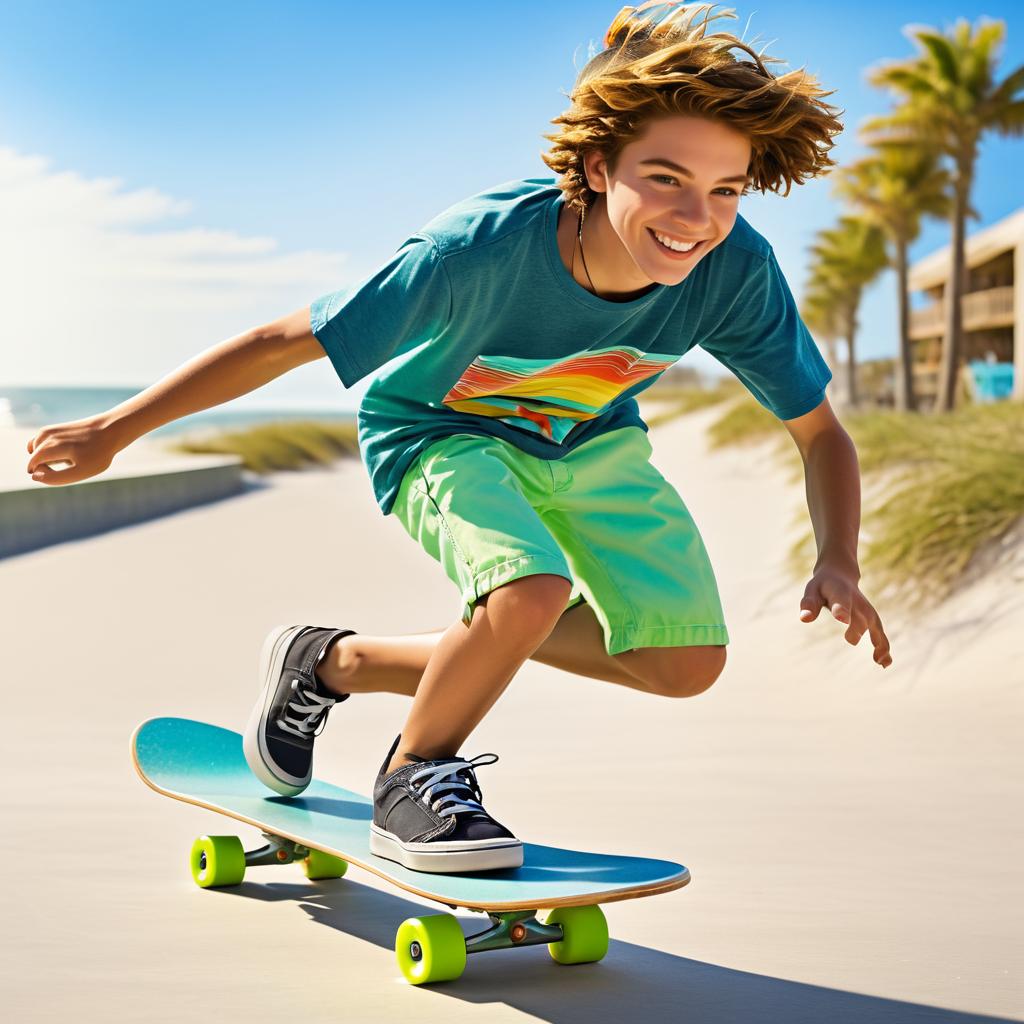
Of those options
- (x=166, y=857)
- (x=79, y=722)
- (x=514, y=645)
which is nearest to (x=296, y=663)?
(x=166, y=857)

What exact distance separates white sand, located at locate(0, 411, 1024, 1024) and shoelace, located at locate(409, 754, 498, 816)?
0.28 metres

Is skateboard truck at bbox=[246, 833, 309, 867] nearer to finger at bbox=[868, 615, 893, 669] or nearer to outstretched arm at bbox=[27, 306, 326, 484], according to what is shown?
outstretched arm at bbox=[27, 306, 326, 484]

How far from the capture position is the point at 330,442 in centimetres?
2755

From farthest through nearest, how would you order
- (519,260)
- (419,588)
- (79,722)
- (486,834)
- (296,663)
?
(419,588), (79,722), (296,663), (519,260), (486,834)

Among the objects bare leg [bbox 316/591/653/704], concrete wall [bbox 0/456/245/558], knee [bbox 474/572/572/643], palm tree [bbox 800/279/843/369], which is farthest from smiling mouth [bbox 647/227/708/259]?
palm tree [bbox 800/279/843/369]

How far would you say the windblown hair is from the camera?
8.38 feet

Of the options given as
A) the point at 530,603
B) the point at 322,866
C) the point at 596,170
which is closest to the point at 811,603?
the point at 530,603

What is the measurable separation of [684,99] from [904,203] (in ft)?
105

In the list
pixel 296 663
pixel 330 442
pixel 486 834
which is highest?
pixel 330 442

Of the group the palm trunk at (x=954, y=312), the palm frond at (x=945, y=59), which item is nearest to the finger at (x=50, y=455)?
the palm trunk at (x=954, y=312)

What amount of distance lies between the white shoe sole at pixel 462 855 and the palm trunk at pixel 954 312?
2465 centimetres

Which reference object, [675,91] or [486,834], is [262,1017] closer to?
[486,834]

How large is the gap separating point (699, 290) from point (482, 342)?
0.47 metres

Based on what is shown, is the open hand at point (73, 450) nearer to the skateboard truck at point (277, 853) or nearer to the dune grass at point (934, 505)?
the skateboard truck at point (277, 853)
